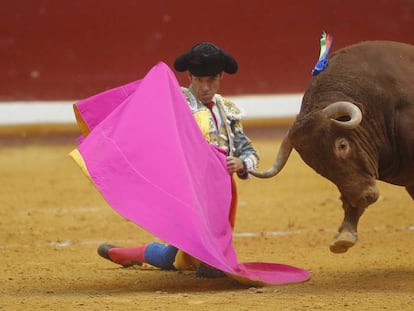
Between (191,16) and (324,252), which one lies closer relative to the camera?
(324,252)

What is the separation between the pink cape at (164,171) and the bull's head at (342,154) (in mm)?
418

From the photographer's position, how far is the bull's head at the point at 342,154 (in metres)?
4.24

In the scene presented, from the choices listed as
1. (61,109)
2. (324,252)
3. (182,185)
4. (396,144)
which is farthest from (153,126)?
(61,109)

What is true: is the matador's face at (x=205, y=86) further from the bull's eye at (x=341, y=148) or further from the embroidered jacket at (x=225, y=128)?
the bull's eye at (x=341, y=148)

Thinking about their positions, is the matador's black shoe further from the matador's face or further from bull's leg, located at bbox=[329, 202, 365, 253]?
the matador's face

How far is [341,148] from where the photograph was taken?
14.0ft

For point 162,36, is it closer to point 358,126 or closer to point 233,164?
point 233,164

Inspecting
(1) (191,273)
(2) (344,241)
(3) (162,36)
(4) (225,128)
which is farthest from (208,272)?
(3) (162,36)

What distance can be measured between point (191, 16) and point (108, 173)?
5721 millimetres

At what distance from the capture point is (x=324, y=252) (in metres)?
5.61

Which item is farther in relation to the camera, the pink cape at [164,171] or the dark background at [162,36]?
the dark background at [162,36]

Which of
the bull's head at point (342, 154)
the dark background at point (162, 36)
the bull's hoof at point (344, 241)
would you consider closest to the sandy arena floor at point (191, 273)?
the bull's hoof at point (344, 241)

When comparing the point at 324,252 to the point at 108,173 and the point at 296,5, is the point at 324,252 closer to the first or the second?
the point at 108,173

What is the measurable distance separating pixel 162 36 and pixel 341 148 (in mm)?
5774
